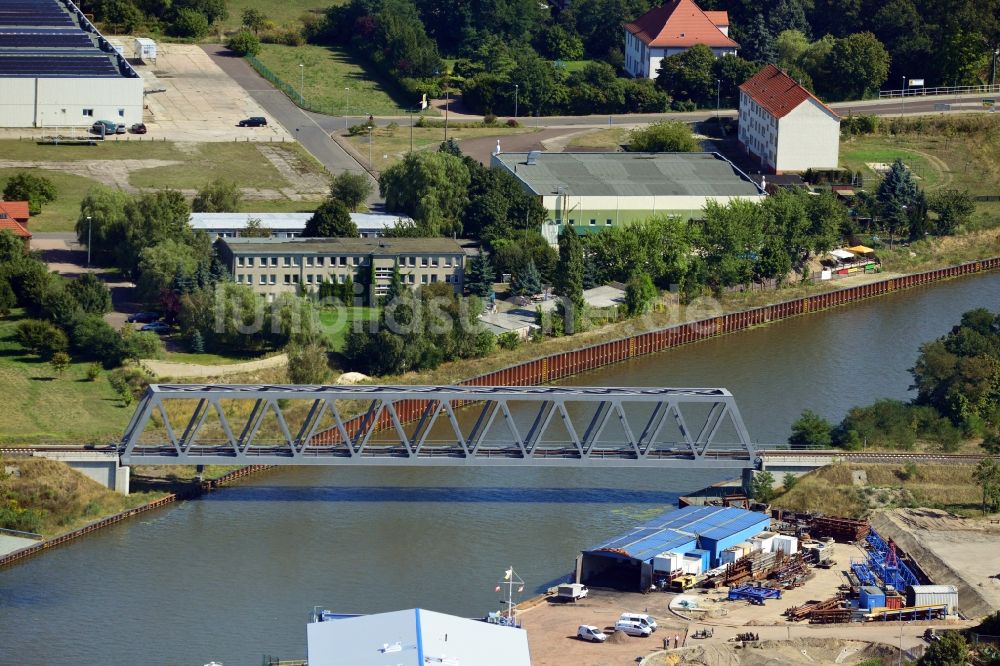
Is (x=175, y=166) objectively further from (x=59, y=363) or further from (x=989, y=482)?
(x=989, y=482)

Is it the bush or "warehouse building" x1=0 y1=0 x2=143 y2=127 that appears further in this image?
"warehouse building" x1=0 y1=0 x2=143 y2=127

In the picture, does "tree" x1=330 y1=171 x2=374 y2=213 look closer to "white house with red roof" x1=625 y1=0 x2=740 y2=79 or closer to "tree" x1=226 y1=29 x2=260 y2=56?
"white house with red roof" x1=625 y1=0 x2=740 y2=79

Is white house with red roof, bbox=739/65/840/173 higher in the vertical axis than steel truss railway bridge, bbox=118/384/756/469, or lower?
higher

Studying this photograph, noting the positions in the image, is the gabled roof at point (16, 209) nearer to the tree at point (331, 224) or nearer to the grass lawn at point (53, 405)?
the tree at point (331, 224)

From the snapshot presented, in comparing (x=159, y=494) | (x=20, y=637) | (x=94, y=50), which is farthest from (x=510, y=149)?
(x=20, y=637)

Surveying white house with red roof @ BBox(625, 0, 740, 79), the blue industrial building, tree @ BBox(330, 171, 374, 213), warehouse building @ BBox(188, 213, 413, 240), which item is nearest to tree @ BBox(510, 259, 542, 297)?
warehouse building @ BBox(188, 213, 413, 240)
